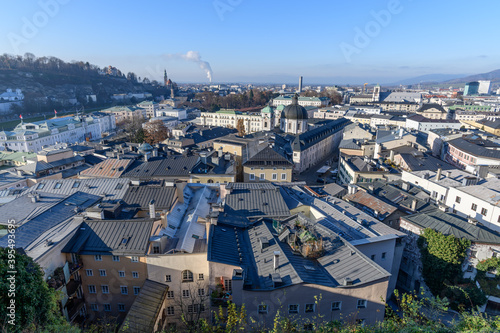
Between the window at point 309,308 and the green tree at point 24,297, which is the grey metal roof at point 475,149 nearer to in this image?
the window at point 309,308

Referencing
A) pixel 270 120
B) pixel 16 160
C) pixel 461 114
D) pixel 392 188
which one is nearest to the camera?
pixel 392 188

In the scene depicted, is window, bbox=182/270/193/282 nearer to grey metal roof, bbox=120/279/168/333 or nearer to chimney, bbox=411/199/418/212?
grey metal roof, bbox=120/279/168/333

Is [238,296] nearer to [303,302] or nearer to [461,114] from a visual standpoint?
[303,302]

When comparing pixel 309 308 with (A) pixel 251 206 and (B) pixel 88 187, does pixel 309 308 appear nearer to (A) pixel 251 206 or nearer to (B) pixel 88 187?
(A) pixel 251 206

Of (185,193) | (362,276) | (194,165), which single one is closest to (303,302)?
(362,276)

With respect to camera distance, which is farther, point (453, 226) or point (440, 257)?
point (453, 226)

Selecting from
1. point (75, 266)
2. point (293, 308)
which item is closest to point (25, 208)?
point (75, 266)

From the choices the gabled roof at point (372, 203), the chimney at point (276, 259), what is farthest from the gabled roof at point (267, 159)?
the chimney at point (276, 259)
